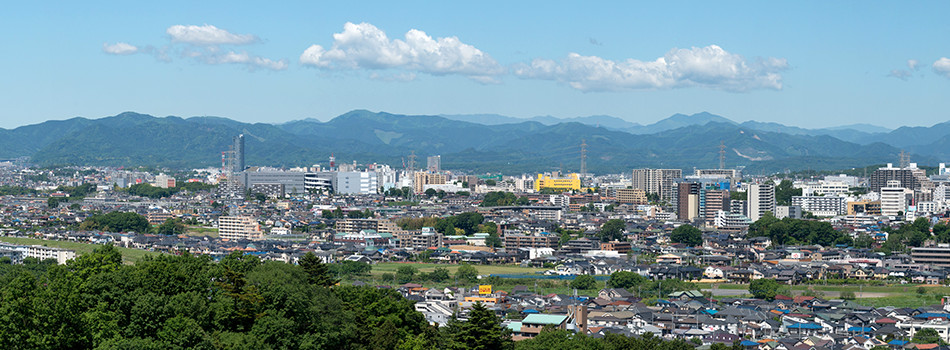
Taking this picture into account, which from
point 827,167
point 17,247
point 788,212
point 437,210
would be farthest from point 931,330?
point 827,167

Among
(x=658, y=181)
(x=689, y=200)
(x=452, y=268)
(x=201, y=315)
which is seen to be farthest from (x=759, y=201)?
(x=201, y=315)

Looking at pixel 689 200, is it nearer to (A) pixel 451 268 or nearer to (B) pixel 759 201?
(B) pixel 759 201

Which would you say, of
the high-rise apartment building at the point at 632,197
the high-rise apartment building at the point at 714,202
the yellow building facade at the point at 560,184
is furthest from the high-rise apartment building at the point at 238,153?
the high-rise apartment building at the point at 714,202

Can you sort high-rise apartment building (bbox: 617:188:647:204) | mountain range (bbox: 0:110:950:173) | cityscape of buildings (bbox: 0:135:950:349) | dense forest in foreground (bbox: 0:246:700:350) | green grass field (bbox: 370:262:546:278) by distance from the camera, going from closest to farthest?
dense forest in foreground (bbox: 0:246:700:350) < cityscape of buildings (bbox: 0:135:950:349) < green grass field (bbox: 370:262:546:278) < high-rise apartment building (bbox: 617:188:647:204) < mountain range (bbox: 0:110:950:173)

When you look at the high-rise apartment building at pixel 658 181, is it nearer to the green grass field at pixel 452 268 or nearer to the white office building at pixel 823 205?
the white office building at pixel 823 205

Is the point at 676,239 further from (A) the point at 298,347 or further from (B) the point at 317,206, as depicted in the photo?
(A) the point at 298,347

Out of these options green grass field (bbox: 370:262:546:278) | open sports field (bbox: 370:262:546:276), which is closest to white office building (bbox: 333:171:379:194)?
open sports field (bbox: 370:262:546:276)

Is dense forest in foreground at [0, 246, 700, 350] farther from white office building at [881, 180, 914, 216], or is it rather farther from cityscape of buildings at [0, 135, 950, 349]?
white office building at [881, 180, 914, 216]
